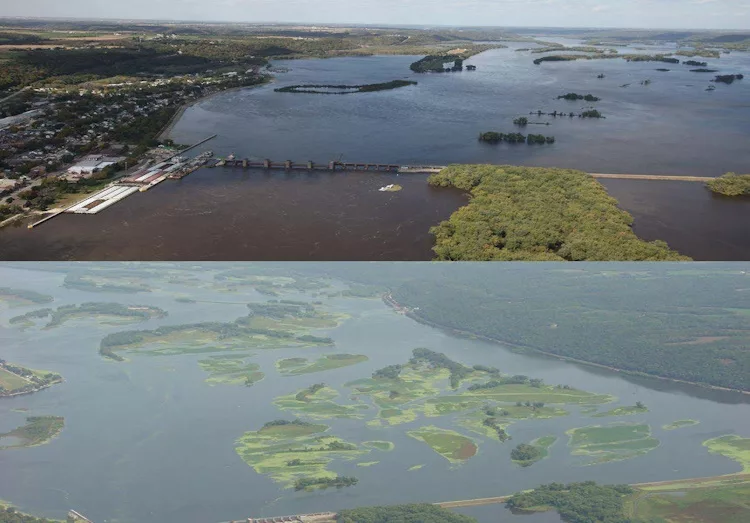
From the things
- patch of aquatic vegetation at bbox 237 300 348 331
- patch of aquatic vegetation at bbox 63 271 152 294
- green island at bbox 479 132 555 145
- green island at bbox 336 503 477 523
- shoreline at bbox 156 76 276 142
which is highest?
shoreline at bbox 156 76 276 142

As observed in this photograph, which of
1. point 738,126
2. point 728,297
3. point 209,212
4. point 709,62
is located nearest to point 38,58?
point 209,212

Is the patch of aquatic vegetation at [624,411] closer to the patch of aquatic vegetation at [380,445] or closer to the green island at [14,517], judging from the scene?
the patch of aquatic vegetation at [380,445]

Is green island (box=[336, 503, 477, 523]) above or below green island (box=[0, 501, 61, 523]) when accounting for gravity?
below

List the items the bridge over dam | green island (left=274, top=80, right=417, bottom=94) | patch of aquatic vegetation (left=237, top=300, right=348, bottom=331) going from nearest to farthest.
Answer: patch of aquatic vegetation (left=237, top=300, right=348, bottom=331), the bridge over dam, green island (left=274, top=80, right=417, bottom=94)

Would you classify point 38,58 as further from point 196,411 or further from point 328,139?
point 196,411

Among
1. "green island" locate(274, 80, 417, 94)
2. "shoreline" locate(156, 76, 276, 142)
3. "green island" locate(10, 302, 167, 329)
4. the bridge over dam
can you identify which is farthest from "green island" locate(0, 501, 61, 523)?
"green island" locate(274, 80, 417, 94)

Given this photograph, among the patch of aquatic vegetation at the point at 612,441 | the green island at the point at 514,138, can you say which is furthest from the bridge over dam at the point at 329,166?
the patch of aquatic vegetation at the point at 612,441

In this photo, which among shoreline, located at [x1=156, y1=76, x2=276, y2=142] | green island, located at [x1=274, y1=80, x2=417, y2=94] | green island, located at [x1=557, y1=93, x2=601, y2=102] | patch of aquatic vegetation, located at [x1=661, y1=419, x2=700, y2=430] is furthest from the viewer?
green island, located at [x1=274, y1=80, x2=417, y2=94]

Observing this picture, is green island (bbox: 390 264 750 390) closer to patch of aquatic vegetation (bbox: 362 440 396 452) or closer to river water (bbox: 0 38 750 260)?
patch of aquatic vegetation (bbox: 362 440 396 452)
